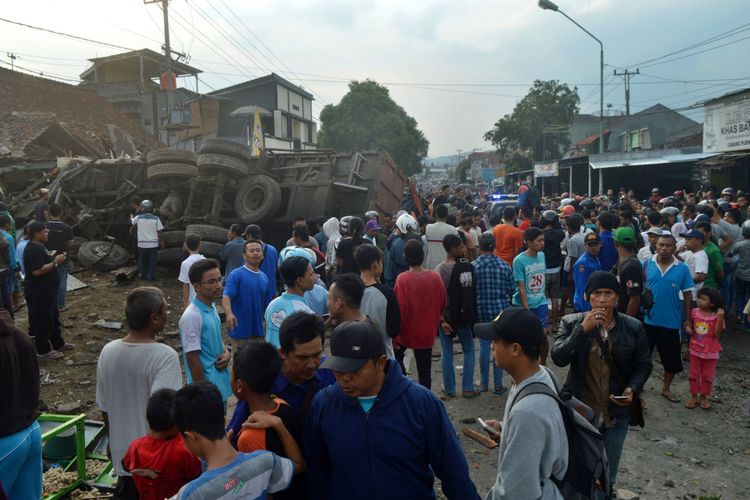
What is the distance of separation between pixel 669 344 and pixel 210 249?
26.4ft

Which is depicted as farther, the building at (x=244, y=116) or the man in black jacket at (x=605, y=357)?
the building at (x=244, y=116)

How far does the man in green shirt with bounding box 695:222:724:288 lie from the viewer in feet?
22.7

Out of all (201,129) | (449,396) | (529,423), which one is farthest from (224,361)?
(201,129)

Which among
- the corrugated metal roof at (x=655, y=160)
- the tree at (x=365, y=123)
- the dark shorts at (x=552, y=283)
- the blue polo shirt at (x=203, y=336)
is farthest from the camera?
the tree at (x=365, y=123)

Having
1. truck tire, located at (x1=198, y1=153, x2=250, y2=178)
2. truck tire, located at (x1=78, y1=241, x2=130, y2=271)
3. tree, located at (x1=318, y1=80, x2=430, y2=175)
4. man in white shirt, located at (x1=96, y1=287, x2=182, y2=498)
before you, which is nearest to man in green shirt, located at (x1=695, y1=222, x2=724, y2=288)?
man in white shirt, located at (x1=96, y1=287, x2=182, y2=498)

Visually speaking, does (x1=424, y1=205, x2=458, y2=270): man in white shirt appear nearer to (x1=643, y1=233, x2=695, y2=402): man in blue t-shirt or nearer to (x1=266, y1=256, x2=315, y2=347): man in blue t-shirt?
(x1=643, y1=233, x2=695, y2=402): man in blue t-shirt

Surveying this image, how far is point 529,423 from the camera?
6.93 ft

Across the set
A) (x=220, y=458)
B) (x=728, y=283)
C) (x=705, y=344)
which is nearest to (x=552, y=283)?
(x=705, y=344)

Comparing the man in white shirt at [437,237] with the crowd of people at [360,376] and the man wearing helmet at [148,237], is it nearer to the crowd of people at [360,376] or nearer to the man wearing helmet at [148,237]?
the crowd of people at [360,376]

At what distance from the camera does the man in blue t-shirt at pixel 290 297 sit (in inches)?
152

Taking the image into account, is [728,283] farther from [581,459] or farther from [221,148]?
[221,148]

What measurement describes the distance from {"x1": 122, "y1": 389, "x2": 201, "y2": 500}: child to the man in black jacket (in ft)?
7.01

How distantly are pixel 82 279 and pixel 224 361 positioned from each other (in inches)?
340

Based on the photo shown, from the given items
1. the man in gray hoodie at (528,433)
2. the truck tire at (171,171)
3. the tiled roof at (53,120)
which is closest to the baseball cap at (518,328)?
the man in gray hoodie at (528,433)
